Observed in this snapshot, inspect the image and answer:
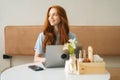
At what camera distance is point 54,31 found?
8.66 feet

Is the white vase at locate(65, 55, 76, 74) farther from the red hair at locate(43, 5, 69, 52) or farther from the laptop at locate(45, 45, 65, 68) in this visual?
the red hair at locate(43, 5, 69, 52)

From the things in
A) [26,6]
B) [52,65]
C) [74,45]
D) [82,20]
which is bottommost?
[52,65]

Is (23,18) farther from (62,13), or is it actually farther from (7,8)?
(62,13)

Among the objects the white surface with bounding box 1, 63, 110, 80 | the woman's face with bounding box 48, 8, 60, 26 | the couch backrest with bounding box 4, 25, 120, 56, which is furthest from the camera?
the couch backrest with bounding box 4, 25, 120, 56

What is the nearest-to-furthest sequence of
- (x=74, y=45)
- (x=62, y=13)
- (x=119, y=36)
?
(x=74, y=45), (x=62, y=13), (x=119, y=36)

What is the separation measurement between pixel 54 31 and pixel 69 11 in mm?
1038

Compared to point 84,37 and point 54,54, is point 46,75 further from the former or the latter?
point 84,37

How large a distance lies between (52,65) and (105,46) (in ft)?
5.02

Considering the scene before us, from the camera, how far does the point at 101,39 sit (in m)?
3.46

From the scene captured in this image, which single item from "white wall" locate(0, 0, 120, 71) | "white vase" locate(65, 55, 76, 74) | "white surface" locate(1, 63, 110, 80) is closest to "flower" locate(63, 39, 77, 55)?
"white vase" locate(65, 55, 76, 74)

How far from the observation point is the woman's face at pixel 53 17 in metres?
2.48

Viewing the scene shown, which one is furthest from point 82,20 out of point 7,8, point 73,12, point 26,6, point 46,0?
point 7,8

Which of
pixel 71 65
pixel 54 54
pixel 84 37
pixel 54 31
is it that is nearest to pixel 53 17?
pixel 54 31

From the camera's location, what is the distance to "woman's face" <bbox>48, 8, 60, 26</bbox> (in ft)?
8.14
